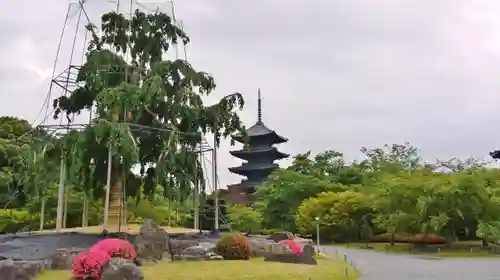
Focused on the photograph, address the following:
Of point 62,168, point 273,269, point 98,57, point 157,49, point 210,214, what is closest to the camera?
point 273,269

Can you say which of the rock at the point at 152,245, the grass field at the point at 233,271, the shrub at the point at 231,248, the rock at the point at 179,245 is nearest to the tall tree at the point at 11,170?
the rock at the point at 179,245

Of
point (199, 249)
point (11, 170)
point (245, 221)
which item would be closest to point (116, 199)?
point (199, 249)

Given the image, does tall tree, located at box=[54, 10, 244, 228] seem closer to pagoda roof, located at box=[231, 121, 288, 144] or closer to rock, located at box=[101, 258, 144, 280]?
rock, located at box=[101, 258, 144, 280]

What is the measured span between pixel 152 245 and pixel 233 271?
2.89 m

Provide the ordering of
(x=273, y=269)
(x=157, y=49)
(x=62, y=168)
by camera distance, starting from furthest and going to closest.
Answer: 1. (x=157, y=49)
2. (x=62, y=168)
3. (x=273, y=269)

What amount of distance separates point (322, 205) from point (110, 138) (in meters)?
22.6

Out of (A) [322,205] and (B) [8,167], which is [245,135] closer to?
(A) [322,205]

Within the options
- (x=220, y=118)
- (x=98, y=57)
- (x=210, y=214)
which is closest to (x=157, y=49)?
(x=98, y=57)

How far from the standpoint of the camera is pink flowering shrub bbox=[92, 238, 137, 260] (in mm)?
13117

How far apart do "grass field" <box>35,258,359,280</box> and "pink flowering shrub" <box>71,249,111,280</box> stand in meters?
0.33

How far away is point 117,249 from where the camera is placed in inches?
528

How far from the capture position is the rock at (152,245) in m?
14.7

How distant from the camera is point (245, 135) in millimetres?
24391

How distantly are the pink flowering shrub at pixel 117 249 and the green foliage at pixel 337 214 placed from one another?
23.1m
